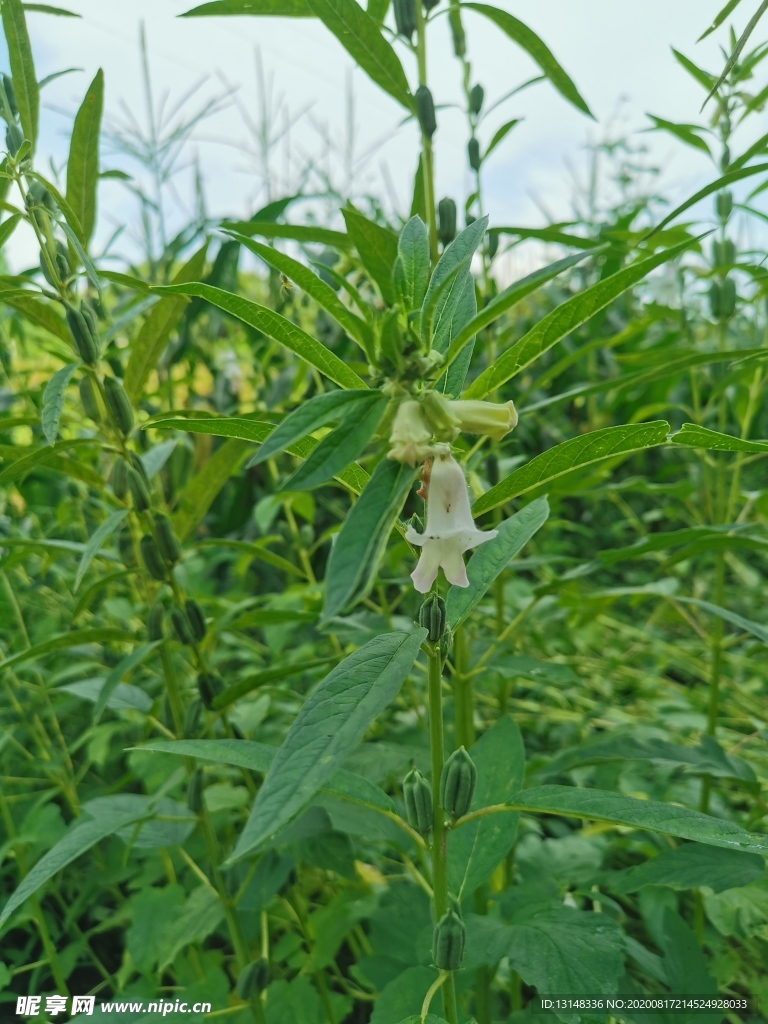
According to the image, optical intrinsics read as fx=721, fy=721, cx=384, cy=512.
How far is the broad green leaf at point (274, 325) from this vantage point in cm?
52

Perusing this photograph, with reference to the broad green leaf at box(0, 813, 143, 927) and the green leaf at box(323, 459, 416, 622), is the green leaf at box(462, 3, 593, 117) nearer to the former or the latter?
the green leaf at box(323, 459, 416, 622)

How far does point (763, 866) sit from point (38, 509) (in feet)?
5.23

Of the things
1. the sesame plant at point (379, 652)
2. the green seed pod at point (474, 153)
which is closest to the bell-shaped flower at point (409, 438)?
the sesame plant at point (379, 652)

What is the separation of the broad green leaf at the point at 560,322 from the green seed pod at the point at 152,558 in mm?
457

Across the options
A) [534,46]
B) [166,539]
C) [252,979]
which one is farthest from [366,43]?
[252,979]

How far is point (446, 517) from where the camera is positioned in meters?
0.47

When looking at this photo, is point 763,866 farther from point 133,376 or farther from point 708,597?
point 708,597

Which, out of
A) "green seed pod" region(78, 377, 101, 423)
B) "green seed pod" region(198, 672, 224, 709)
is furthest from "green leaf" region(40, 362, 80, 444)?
"green seed pod" region(198, 672, 224, 709)

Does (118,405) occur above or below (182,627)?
above

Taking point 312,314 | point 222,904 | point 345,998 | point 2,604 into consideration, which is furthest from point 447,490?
point 312,314

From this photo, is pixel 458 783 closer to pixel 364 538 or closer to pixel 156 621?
pixel 364 538

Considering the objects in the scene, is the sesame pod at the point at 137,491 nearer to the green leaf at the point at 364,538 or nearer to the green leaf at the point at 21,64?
the green leaf at the point at 21,64

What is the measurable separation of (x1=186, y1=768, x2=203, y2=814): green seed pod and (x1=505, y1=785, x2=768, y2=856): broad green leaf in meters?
0.46

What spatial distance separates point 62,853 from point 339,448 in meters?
0.50
